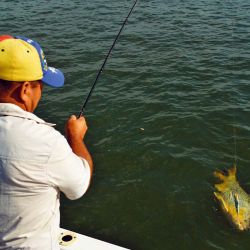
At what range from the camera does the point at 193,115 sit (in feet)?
30.3

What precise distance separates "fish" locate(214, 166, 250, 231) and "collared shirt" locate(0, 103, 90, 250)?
4015mm

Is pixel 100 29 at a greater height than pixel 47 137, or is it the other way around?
pixel 47 137

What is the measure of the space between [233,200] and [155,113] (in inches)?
143

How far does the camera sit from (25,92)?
2.64 m

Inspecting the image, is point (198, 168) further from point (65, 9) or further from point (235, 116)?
point (65, 9)

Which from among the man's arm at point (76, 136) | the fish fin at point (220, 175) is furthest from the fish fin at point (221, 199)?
the man's arm at point (76, 136)

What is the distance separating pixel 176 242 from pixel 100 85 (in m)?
5.91

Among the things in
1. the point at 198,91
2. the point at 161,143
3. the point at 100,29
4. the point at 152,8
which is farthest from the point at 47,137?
the point at 152,8

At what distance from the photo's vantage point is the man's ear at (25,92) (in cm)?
262

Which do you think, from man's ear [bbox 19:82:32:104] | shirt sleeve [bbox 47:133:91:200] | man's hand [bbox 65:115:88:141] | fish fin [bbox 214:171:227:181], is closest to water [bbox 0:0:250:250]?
fish fin [bbox 214:171:227:181]

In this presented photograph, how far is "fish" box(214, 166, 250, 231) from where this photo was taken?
6016 mm

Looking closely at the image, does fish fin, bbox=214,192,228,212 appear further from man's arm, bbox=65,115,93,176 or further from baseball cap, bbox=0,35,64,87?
baseball cap, bbox=0,35,64,87

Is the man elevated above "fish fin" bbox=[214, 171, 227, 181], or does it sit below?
above

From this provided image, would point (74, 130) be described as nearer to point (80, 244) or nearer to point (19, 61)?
point (19, 61)
